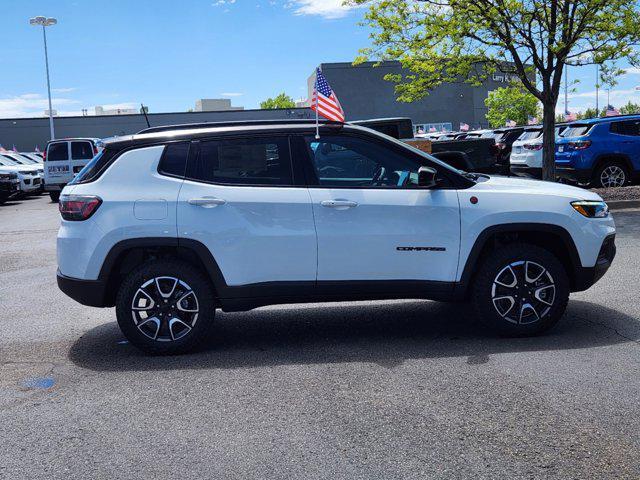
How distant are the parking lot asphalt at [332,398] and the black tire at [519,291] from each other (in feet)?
0.62

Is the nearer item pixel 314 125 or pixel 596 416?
pixel 596 416

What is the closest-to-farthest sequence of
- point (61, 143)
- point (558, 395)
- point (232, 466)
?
point (232, 466) < point (558, 395) < point (61, 143)

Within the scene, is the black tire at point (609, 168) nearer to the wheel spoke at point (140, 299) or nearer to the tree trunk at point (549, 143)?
the tree trunk at point (549, 143)

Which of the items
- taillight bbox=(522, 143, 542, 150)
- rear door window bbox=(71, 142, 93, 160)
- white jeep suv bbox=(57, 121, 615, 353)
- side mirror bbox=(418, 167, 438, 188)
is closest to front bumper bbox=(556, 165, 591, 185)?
taillight bbox=(522, 143, 542, 150)

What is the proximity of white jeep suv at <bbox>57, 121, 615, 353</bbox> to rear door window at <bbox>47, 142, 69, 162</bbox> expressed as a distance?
20099 millimetres

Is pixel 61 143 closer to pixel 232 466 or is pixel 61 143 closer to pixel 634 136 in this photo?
pixel 634 136

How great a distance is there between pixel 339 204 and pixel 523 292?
168cm

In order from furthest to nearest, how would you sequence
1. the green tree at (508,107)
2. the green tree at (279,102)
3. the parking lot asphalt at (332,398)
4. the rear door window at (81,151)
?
the green tree at (279,102), the green tree at (508,107), the rear door window at (81,151), the parking lot asphalt at (332,398)

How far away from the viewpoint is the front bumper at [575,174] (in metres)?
16.1

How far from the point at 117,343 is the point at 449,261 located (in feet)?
9.69

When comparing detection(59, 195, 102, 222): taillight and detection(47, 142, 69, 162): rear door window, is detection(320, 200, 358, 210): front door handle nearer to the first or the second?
detection(59, 195, 102, 222): taillight

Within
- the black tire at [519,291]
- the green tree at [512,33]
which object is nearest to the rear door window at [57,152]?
the green tree at [512,33]

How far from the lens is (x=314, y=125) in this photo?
566 centimetres

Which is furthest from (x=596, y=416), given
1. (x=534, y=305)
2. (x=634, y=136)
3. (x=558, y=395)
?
(x=634, y=136)
